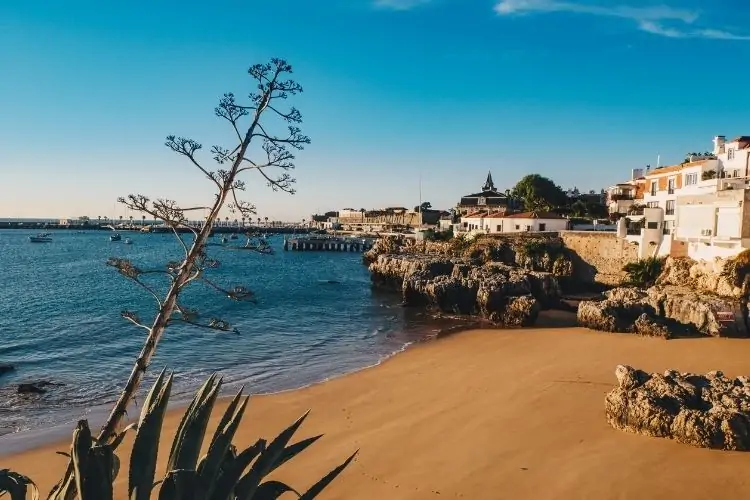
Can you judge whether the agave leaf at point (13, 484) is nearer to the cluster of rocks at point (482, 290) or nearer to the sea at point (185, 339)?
the sea at point (185, 339)

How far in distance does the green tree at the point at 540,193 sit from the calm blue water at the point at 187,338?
117ft

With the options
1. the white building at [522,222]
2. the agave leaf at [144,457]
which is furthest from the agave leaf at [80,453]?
the white building at [522,222]

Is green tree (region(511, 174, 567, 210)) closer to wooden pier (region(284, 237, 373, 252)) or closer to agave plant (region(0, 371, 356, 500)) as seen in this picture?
wooden pier (region(284, 237, 373, 252))

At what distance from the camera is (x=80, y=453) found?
4.43 metres

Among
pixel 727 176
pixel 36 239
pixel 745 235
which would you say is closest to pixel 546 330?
pixel 745 235

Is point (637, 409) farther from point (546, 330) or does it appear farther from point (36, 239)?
point (36, 239)

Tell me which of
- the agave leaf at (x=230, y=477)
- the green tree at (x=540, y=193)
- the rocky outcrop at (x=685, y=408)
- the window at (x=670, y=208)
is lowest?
the rocky outcrop at (x=685, y=408)

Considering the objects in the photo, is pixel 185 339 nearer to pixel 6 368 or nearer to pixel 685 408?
pixel 6 368

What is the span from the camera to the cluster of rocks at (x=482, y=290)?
33.4 meters

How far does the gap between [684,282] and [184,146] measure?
113ft

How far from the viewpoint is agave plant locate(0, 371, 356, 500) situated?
4246 mm

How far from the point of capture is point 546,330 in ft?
99.0

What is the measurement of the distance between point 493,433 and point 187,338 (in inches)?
786

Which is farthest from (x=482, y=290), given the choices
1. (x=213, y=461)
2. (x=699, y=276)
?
(x=213, y=461)
